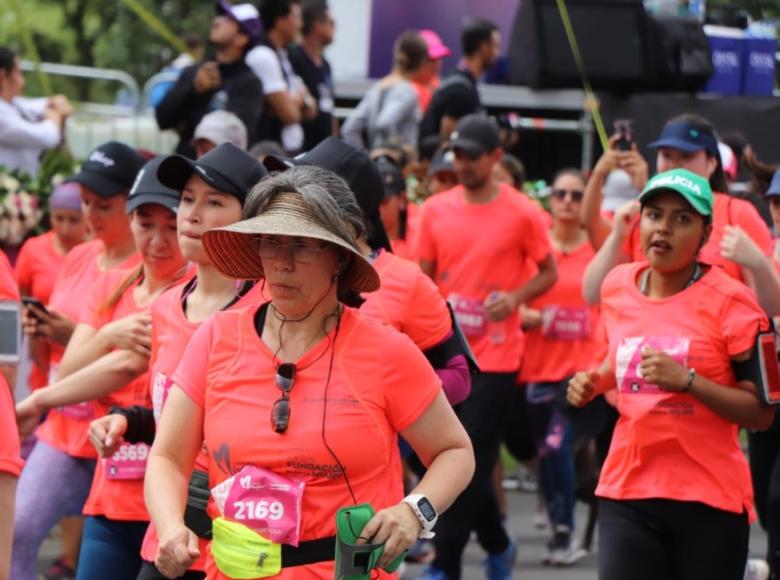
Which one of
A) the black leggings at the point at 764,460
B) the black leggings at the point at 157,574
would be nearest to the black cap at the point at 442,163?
the black leggings at the point at 764,460

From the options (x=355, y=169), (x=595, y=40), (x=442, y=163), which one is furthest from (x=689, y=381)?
(x=595, y=40)

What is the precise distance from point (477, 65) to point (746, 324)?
23.3ft

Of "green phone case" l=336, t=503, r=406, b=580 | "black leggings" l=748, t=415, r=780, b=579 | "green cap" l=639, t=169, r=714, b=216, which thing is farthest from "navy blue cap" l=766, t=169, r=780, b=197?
"green phone case" l=336, t=503, r=406, b=580

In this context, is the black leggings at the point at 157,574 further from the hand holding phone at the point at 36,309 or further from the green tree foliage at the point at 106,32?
the green tree foliage at the point at 106,32

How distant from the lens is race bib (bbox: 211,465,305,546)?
14.0 ft

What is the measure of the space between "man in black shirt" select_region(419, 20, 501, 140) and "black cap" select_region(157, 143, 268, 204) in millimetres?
6771

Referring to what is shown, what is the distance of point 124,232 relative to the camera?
23.2 ft

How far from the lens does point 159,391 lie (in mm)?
5289

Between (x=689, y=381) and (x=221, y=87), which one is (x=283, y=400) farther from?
(x=221, y=87)

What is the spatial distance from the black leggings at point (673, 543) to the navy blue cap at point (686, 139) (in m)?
1.85

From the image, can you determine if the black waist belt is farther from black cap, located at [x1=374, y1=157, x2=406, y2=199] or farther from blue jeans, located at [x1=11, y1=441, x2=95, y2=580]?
black cap, located at [x1=374, y1=157, x2=406, y2=199]

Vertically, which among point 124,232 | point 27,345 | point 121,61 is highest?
point 124,232

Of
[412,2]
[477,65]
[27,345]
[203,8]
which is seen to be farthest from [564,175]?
[203,8]

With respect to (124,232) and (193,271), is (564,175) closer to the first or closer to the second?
(124,232)
